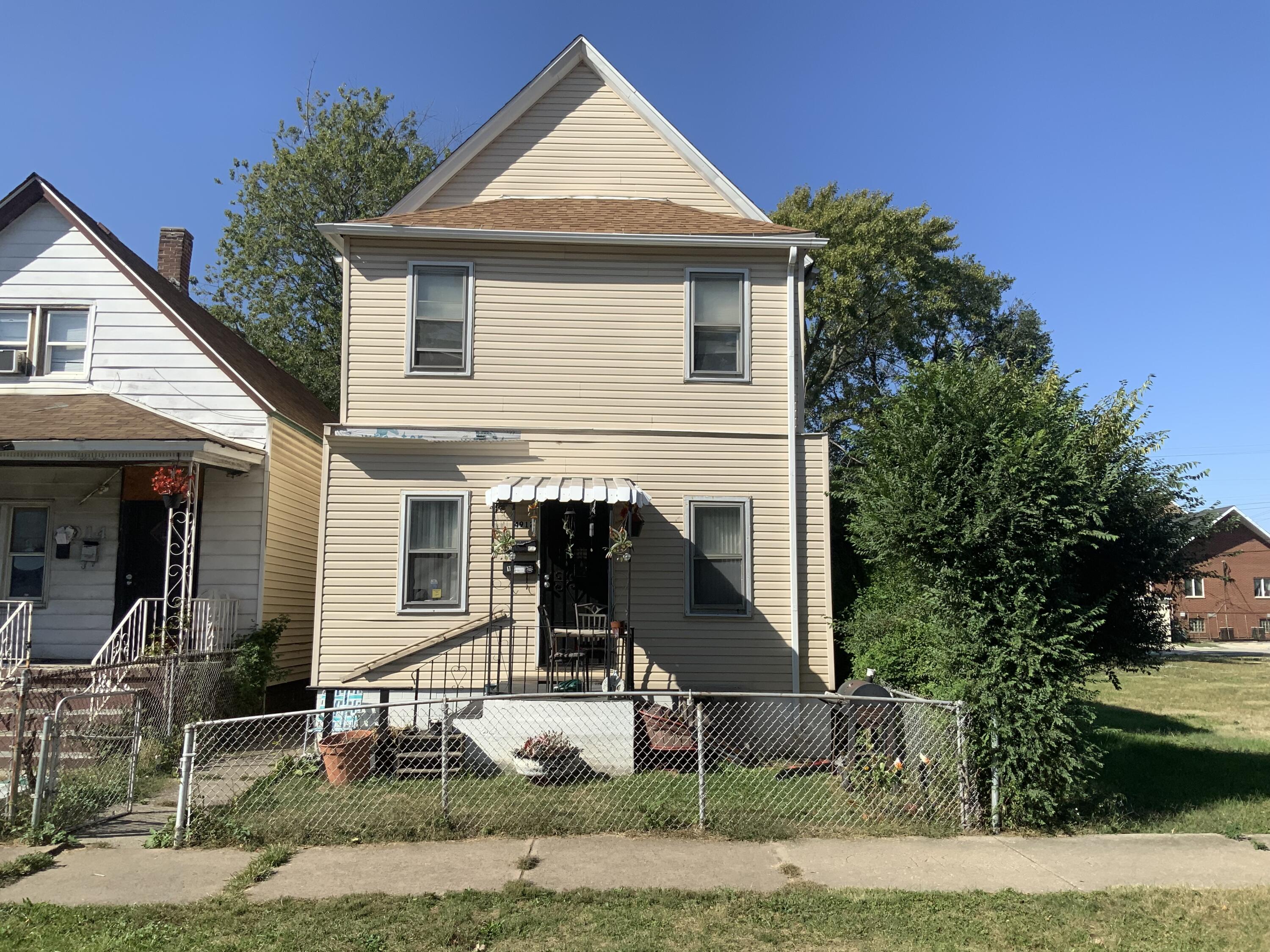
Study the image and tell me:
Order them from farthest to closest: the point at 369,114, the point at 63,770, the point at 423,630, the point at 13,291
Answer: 1. the point at 369,114
2. the point at 13,291
3. the point at 423,630
4. the point at 63,770

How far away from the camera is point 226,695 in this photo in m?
11.9

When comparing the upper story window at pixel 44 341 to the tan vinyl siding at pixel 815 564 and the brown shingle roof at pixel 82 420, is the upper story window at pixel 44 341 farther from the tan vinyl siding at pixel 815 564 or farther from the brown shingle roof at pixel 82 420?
the tan vinyl siding at pixel 815 564

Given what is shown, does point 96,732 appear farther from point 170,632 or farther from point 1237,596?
point 1237,596

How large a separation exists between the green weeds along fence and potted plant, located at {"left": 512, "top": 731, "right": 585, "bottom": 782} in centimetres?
1

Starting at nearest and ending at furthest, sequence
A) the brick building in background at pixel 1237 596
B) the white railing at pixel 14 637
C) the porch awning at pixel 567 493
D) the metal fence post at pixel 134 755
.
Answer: the metal fence post at pixel 134 755, the porch awning at pixel 567 493, the white railing at pixel 14 637, the brick building in background at pixel 1237 596

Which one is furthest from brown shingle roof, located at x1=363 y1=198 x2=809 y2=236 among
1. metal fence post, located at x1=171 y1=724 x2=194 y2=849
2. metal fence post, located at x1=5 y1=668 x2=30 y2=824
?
metal fence post, located at x1=171 y1=724 x2=194 y2=849

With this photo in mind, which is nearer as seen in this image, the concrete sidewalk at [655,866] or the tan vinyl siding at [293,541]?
the concrete sidewalk at [655,866]

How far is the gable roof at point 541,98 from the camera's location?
13484 millimetres

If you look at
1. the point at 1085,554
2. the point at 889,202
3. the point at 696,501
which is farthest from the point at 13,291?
the point at 889,202

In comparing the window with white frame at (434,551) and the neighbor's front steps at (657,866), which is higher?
the window with white frame at (434,551)

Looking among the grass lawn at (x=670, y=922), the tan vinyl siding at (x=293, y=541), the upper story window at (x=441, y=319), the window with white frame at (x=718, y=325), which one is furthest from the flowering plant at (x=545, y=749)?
the tan vinyl siding at (x=293, y=541)

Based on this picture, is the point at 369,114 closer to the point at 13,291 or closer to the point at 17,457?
the point at 13,291

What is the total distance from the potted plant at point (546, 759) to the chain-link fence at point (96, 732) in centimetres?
351

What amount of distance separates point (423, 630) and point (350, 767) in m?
2.49
